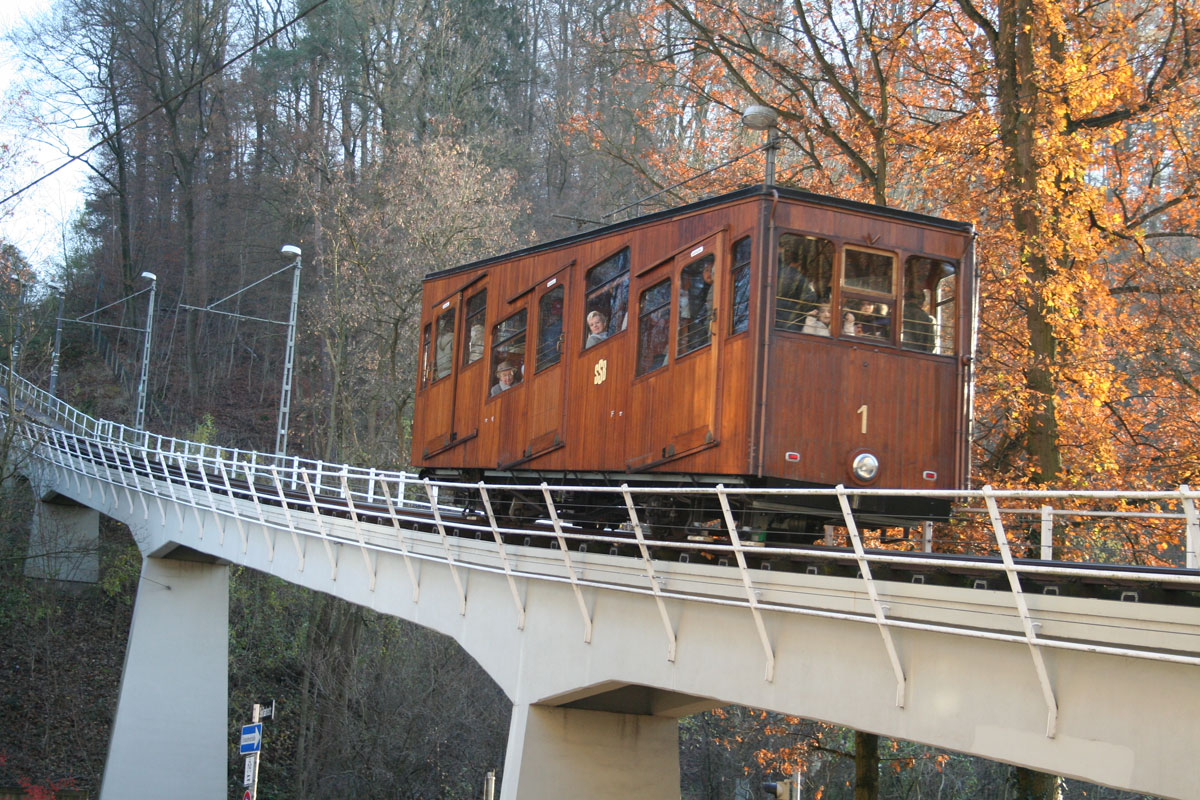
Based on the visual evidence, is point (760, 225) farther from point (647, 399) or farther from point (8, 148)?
point (8, 148)

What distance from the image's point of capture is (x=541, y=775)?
436 inches

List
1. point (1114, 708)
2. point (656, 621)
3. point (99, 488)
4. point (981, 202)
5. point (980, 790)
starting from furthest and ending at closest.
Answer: point (99, 488) < point (980, 790) < point (981, 202) < point (656, 621) < point (1114, 708)

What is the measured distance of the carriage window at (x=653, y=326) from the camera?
10.8 metres

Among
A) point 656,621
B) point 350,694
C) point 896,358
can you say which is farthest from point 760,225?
point 350,694

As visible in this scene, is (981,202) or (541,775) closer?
(541,775)

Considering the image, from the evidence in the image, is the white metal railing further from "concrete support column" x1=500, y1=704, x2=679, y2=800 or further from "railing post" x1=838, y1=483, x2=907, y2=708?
"concrete support column" x1=500, y1=704, x2=679, y2=800

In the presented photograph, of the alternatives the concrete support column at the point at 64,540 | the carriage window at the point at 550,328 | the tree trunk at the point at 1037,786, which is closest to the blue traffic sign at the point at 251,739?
the carriage window at the point at 550,328

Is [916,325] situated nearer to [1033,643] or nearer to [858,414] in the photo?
[858,414]

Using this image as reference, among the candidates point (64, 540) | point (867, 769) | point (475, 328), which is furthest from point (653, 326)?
point (64, 540)

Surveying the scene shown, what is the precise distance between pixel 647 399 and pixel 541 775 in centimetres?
373

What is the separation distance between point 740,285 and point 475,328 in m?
5.57

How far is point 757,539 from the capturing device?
10648 millimetres

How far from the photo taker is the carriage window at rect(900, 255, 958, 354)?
1029 cm

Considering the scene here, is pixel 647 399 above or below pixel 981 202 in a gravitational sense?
below
